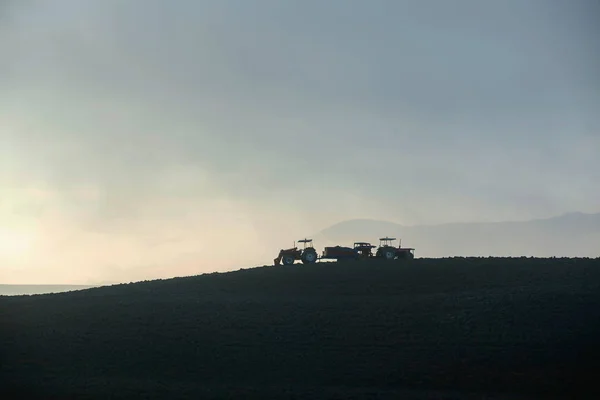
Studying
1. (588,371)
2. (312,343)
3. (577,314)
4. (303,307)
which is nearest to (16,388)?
(312,343)

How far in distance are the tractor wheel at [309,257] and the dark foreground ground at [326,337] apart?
180 inches

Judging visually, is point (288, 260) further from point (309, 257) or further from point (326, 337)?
point (326, 337)

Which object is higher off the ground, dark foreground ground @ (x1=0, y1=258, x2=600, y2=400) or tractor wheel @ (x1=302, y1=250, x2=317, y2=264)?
tractor wheel @ (x1=302, y1=250, x2=317, y2=264)

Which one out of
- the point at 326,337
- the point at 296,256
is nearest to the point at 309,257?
the point at 296,256

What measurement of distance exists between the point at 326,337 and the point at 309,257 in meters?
18.6

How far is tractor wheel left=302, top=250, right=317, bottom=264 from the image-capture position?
5581cm

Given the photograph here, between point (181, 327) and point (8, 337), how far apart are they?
400 inches

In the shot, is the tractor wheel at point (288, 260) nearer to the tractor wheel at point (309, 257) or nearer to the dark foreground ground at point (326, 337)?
the tractor wheel at point (309, 257)

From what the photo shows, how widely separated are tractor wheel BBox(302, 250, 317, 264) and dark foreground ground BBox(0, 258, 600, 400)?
4.57 metres

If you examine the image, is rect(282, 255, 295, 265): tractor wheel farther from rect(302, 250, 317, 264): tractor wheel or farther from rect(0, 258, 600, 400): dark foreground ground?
rect(0, 258, 600, 400): dark foreground ground

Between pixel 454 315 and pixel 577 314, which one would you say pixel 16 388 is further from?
pixel 577 314

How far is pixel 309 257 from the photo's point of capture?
55.9 meters

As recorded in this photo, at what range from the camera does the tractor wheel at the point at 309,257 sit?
183 ft

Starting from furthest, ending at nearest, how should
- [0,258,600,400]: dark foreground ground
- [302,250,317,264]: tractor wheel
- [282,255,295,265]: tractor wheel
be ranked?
[282,255,295,265]: tractor wheel → [302,250,317,264]: tractor wheel → [0,258,600,400]: dark foreground ground
